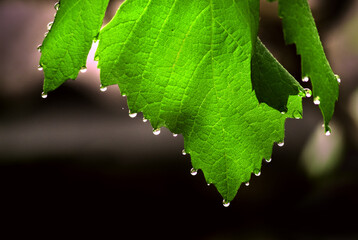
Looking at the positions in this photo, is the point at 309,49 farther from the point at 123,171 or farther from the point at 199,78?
the point at 123,171

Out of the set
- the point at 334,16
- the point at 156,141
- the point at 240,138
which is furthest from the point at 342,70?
the point at 240,138

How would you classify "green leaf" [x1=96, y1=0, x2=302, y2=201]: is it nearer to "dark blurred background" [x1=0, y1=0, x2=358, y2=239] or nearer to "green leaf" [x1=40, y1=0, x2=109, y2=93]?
"green leaf" [x1=40, y1=0, x2=109, y2=93]

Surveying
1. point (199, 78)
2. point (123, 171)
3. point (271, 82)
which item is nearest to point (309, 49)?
point (271, 82)

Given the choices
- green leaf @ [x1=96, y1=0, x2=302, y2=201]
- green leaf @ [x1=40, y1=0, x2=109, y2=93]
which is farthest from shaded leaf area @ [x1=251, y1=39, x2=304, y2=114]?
green leaf @ [x1=40, y1=0, x2=109, y2=93]

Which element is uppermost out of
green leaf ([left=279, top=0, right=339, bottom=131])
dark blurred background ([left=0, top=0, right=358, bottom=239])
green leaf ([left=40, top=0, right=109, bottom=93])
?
dark blurred background ([left=0, top=0, right=358, bottom=239])

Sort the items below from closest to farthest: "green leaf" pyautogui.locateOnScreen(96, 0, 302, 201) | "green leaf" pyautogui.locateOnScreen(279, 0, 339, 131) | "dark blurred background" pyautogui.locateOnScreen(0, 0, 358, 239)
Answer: "green leaf" pyautogui.locateOnScreen(279, 0, 339, 131), "green leaf" pyautogui.locateOnScreen(96, 0, 302, 201), "dark blurred background" pyautogui.locateOnScreen(0, 0, 358, 239)

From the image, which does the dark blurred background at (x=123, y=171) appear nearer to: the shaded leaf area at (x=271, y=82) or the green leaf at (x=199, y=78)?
the green leaf at (x=199, y=78)
